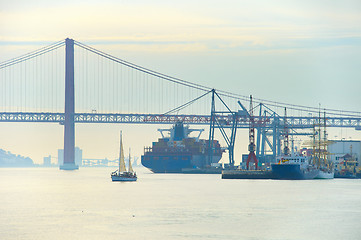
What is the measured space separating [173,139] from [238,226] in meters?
133

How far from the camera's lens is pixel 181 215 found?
6134 cm

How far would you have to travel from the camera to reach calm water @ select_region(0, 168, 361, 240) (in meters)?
51.4

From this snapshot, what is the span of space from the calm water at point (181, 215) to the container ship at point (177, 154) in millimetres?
91443

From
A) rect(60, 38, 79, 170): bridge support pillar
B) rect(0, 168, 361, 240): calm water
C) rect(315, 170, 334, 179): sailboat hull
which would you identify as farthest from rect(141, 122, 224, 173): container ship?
rect(0, 168, 361, 240): calm water

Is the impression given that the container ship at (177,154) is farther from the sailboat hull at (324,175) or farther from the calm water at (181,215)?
the calm water at (181,215)

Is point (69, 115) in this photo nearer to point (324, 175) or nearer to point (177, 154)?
point (177, 154)

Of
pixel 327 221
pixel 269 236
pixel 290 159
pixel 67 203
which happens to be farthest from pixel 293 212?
pixel 290 159

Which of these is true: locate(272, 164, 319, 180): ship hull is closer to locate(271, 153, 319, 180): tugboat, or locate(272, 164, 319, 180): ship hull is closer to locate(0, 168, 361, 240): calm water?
locate(271, 153, 319, 180): tugboat

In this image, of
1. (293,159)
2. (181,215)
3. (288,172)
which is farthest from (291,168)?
(181,215)

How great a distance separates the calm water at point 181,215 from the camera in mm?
51438

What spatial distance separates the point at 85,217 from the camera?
60.1m

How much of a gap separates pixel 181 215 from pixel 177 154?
118284mm

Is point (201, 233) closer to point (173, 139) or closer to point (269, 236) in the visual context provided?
point (269, 236)

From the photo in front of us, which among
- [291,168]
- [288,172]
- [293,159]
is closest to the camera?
[291,168]
